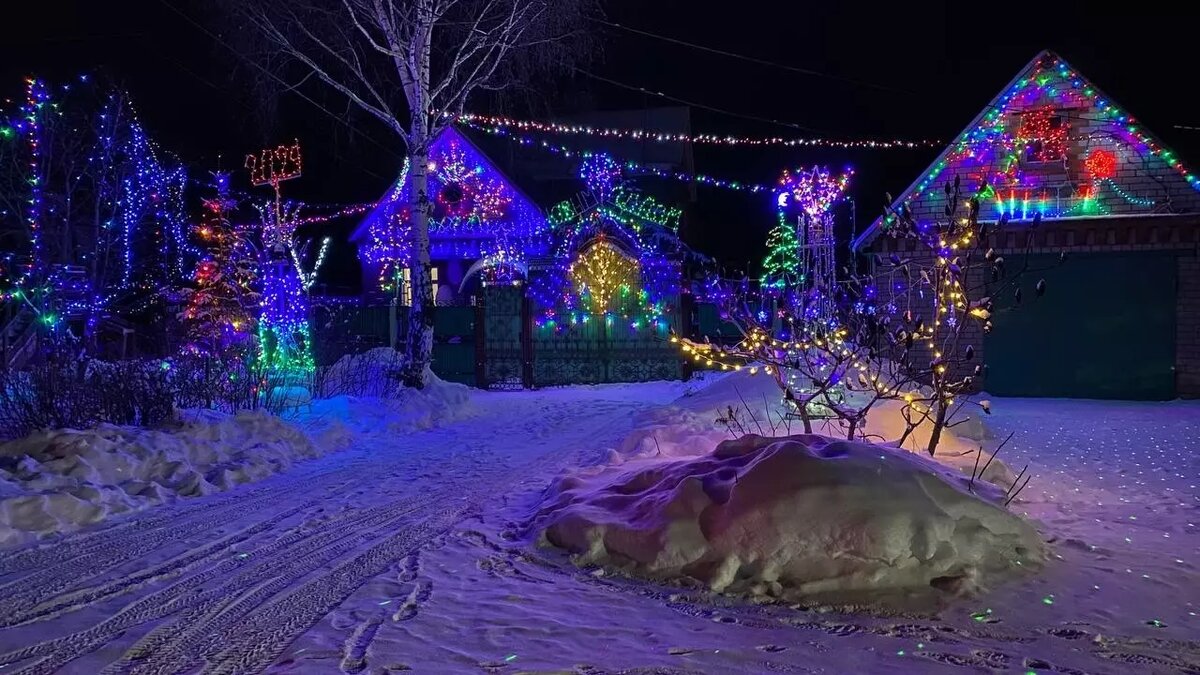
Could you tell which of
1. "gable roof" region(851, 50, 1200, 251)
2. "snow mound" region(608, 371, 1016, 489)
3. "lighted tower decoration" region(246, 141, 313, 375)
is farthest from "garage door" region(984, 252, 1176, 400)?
"lighted tower decoration" region(246, 141, 313, 375)

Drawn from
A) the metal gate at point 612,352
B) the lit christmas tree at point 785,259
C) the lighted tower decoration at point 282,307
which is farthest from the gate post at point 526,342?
the lit christmas tree at point 785,259

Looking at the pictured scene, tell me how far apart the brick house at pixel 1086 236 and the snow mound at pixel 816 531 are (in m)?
10.2

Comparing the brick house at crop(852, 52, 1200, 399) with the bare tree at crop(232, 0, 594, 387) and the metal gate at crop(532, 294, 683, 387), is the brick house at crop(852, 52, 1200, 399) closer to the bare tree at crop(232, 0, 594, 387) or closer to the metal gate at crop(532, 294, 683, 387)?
the metal gate at crop(532, 294, 683, 387)

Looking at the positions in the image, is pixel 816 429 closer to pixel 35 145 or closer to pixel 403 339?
pixel 403 339

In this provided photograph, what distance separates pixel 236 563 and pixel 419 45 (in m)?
10.6

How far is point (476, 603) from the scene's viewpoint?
4500 millimetres

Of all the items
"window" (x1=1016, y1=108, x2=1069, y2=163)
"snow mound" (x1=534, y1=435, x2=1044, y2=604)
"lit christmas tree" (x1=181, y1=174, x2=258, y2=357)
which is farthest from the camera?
"lit christmas tree" (x1=181, y1=174, x2=258, y2=357)

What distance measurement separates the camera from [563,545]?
5.59 metres

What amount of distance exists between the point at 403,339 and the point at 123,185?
11.7 meters

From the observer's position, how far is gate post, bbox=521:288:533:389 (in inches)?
711

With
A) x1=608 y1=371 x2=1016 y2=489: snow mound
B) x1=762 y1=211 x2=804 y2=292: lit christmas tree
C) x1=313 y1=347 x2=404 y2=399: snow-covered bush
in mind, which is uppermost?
x1=762 y1=211 x2=804 y2=292: lit christmas tree

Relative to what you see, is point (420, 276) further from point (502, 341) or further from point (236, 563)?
point (236, 563)

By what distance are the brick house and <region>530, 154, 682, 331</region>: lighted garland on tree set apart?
5.53 metres

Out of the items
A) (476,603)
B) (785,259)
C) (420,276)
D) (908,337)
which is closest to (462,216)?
(785,259)
